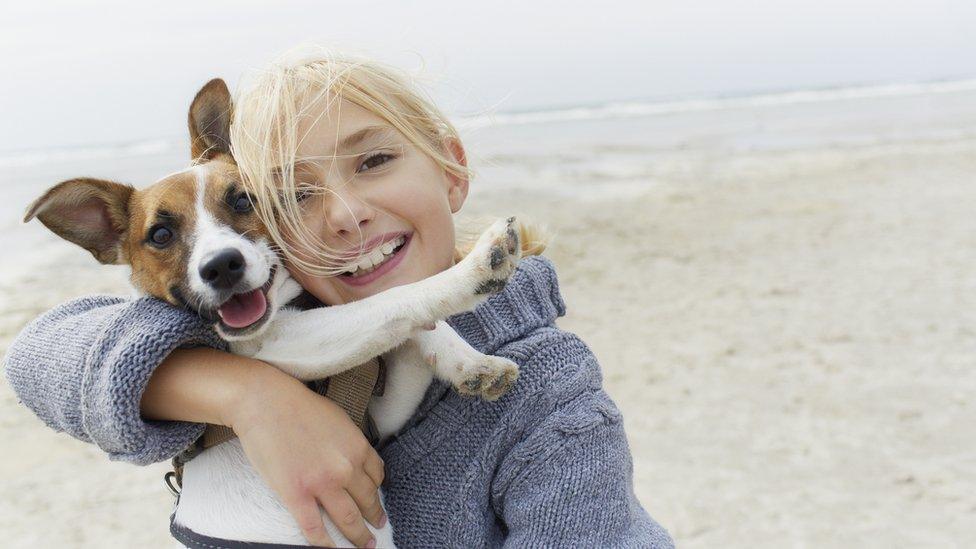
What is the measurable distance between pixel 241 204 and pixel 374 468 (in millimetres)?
804

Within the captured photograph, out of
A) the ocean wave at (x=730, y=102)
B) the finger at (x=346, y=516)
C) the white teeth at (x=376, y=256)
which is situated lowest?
the ocean wave at (x=730, y=102)

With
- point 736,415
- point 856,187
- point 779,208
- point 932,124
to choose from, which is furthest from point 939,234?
point 932,124

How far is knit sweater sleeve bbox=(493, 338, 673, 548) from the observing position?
5.66 ft

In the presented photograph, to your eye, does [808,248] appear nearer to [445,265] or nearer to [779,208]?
[779,208]

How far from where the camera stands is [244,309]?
1990 mm

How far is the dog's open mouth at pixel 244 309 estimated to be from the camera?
76.5 inches

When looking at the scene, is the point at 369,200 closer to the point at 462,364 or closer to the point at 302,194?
the point at 302,194

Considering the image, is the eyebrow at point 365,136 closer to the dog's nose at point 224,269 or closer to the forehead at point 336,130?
the forehead at point 336,130

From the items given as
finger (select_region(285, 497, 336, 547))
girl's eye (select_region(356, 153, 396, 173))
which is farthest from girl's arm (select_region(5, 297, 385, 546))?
girl's eye (select_region(356, 153, 396, 173))

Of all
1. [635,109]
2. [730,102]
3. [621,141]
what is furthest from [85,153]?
[730,102]

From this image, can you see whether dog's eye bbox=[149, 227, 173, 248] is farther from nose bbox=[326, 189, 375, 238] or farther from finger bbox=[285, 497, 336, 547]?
finger bbox=[285, 497, 336, 547]

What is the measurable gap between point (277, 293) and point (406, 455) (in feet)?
1.71

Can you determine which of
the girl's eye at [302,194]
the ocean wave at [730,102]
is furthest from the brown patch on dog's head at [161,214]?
the ocean wave at [730,102]

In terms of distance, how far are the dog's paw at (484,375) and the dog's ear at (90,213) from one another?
1.08 m
